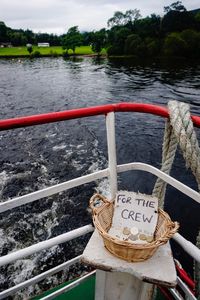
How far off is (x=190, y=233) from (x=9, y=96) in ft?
56.0

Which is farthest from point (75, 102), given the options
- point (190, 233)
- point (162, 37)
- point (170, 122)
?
point (162, 37)

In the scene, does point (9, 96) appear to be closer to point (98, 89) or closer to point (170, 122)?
point (98, 89)

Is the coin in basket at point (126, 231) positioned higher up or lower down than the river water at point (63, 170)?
higher up

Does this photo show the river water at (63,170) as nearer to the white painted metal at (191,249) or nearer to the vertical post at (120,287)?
the vertical post at (120,287)

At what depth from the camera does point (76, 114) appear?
1.93 metres

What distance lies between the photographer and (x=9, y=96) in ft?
64.7

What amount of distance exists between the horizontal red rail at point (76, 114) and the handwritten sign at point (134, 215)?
23.1 inches

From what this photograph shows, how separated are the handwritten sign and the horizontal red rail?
588mm

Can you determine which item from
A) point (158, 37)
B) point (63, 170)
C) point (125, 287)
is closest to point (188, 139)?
point (125, 287)

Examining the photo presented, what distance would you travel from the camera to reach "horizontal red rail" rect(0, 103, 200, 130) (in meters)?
1.76

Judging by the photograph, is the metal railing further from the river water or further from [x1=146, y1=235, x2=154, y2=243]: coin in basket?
the river water

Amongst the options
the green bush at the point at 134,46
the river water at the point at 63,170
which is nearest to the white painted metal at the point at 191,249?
the river water at the point at 63,170

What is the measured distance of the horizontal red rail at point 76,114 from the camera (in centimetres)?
176

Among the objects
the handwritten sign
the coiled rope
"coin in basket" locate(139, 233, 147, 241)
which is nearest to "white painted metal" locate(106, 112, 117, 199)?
the handwritten sign
